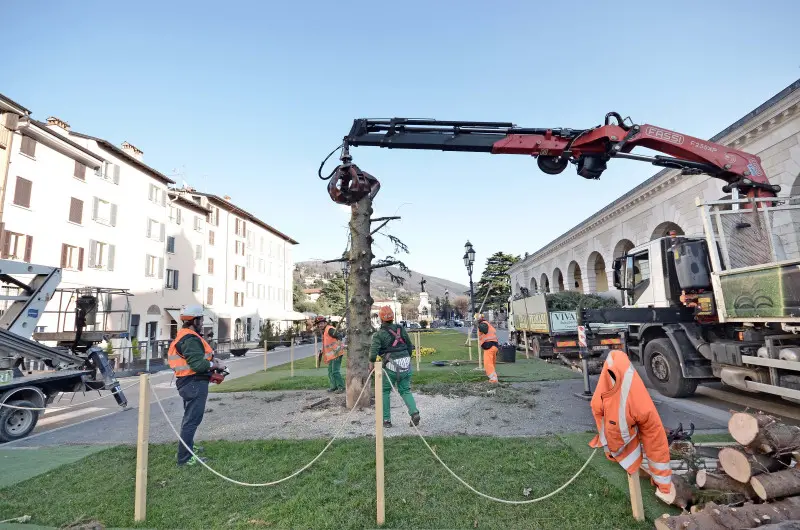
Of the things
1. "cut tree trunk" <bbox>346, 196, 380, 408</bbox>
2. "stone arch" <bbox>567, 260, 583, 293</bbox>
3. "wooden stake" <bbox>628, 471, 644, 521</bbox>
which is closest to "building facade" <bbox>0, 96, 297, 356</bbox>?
"cut tree trunk" <bbox>346, 196, 380, 408</bbox>

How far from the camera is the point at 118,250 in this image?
26172 mm

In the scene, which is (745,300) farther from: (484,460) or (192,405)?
(192,405)

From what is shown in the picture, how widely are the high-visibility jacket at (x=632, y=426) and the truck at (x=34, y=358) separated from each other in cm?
834

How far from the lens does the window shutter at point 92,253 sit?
23.9 metres

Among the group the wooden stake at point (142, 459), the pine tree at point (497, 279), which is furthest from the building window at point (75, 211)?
the pine tree at point (497, 279)

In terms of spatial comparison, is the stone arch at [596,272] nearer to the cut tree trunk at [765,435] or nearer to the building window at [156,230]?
the cut tree trunk at [765,435]

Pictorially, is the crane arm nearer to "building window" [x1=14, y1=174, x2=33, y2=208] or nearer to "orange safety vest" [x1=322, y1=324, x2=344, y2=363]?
"orange safety vest" [x1=322, y1=324, x2=344, y2=363]

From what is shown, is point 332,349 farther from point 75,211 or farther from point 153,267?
point 153,267

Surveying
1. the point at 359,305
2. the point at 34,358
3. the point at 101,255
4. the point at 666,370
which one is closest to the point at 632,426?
the point at 359,305

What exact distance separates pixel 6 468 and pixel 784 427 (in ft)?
29.0

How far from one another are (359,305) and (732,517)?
20.5 feet

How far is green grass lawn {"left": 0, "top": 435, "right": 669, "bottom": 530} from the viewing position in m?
3.60

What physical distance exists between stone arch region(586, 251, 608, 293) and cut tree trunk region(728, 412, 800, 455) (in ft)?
87.2

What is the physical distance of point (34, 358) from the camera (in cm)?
786
